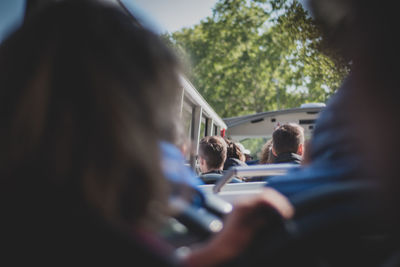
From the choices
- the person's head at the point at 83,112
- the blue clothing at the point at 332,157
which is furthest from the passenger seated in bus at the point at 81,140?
the blue clothing at the point at 332,157

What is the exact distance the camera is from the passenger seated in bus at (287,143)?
412 centimetres

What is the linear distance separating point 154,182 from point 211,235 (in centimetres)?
64

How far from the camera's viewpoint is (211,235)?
1.38 m

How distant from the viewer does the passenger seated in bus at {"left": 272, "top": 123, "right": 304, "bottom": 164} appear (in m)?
4.12

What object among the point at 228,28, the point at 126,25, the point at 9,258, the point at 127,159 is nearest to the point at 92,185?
the point at 127,159

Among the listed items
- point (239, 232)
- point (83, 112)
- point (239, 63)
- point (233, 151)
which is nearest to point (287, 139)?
point (233, 151)

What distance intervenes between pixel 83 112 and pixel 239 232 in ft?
1.58

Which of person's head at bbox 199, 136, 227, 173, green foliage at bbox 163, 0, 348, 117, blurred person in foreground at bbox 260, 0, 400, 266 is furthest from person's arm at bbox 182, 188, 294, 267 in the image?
green foliage at bbox 163, 0, 348, 117

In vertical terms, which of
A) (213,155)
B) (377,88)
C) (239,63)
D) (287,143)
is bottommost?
(377,88)

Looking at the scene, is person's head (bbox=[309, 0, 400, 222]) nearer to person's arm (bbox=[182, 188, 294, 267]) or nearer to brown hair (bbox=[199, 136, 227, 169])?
person's arm (bbox=[182, 188, 294, 267])

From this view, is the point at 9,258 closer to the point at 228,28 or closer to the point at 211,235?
the point at 211,235

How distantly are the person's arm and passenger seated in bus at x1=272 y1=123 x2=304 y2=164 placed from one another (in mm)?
3266

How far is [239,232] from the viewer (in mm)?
913

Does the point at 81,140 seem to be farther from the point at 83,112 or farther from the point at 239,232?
the point at 239,232
